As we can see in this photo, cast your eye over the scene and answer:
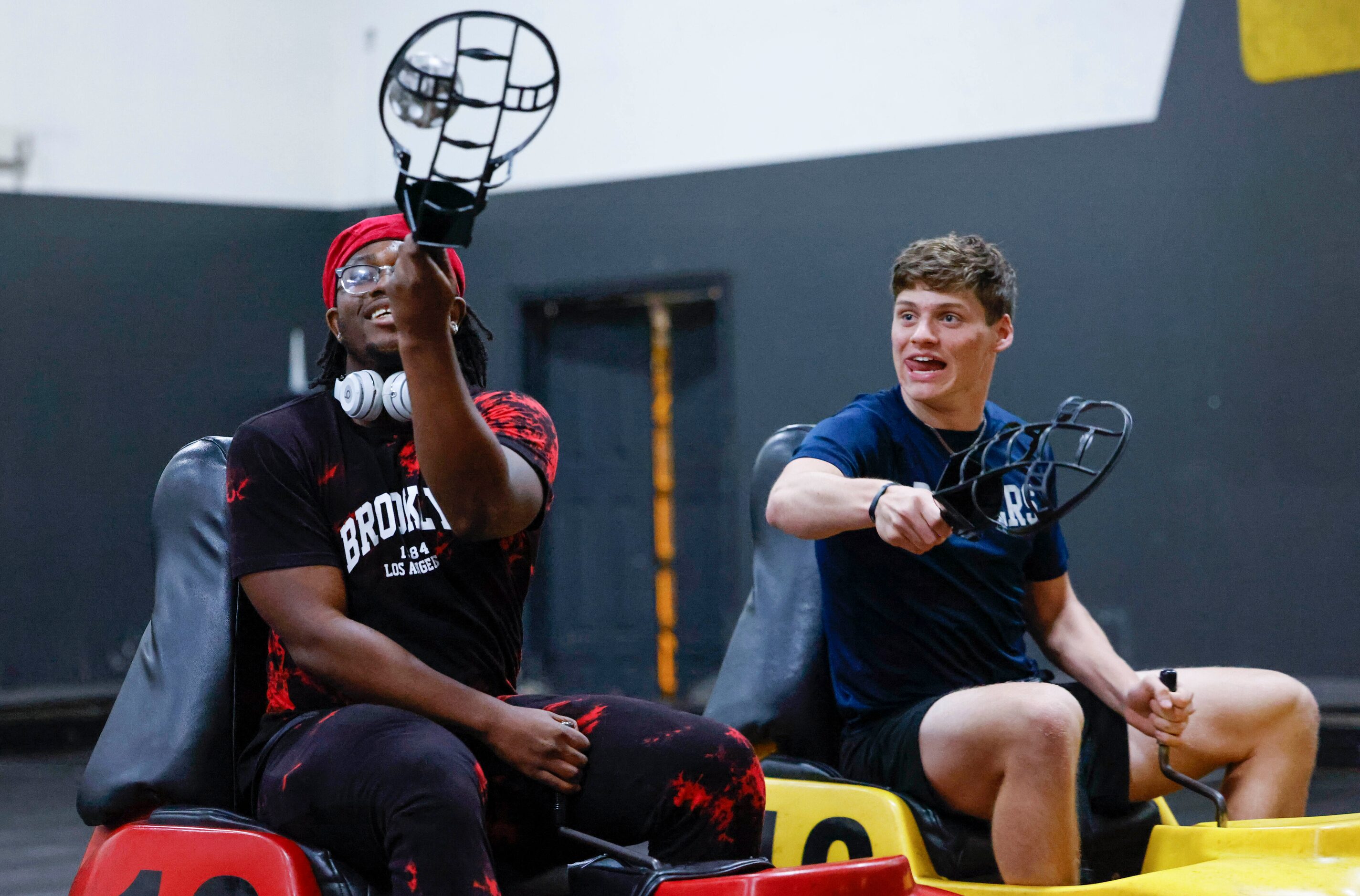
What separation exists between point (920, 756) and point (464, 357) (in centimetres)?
84

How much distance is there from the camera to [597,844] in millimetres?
1363

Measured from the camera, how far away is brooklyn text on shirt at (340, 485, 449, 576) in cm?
147

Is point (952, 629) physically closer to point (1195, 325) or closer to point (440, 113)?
point (440, 113)

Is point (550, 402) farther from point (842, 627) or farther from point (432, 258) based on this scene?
point (432, 258)

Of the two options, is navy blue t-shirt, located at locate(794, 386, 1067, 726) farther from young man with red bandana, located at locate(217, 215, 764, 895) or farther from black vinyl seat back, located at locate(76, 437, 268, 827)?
black vinyl seat back, located at locate(76, 437, 268, 827)

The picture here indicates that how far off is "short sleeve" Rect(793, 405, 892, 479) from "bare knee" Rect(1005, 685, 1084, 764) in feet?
1.30

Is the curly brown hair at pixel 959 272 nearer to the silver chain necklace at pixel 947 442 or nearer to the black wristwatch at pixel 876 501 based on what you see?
the silver chain necklace at pixel 947 442

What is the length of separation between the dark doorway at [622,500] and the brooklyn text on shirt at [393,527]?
14.2 ft

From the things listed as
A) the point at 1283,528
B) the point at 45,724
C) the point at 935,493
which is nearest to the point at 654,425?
the point at 1283,528

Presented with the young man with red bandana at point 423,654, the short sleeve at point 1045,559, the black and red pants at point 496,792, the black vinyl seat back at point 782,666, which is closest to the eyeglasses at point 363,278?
the young man with red bandana at point 423,654

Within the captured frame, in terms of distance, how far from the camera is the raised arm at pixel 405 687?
137 centimetres

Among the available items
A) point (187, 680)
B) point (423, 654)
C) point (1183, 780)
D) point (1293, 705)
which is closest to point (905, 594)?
point (1183, 780)

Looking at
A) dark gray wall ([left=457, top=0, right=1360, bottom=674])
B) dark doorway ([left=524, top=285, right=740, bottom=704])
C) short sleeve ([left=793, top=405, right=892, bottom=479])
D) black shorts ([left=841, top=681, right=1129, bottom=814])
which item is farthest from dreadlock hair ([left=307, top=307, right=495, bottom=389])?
dark doorway ([left=524, top=285, right=740, bottom=704])

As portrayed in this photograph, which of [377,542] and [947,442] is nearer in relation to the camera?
[377,542]
